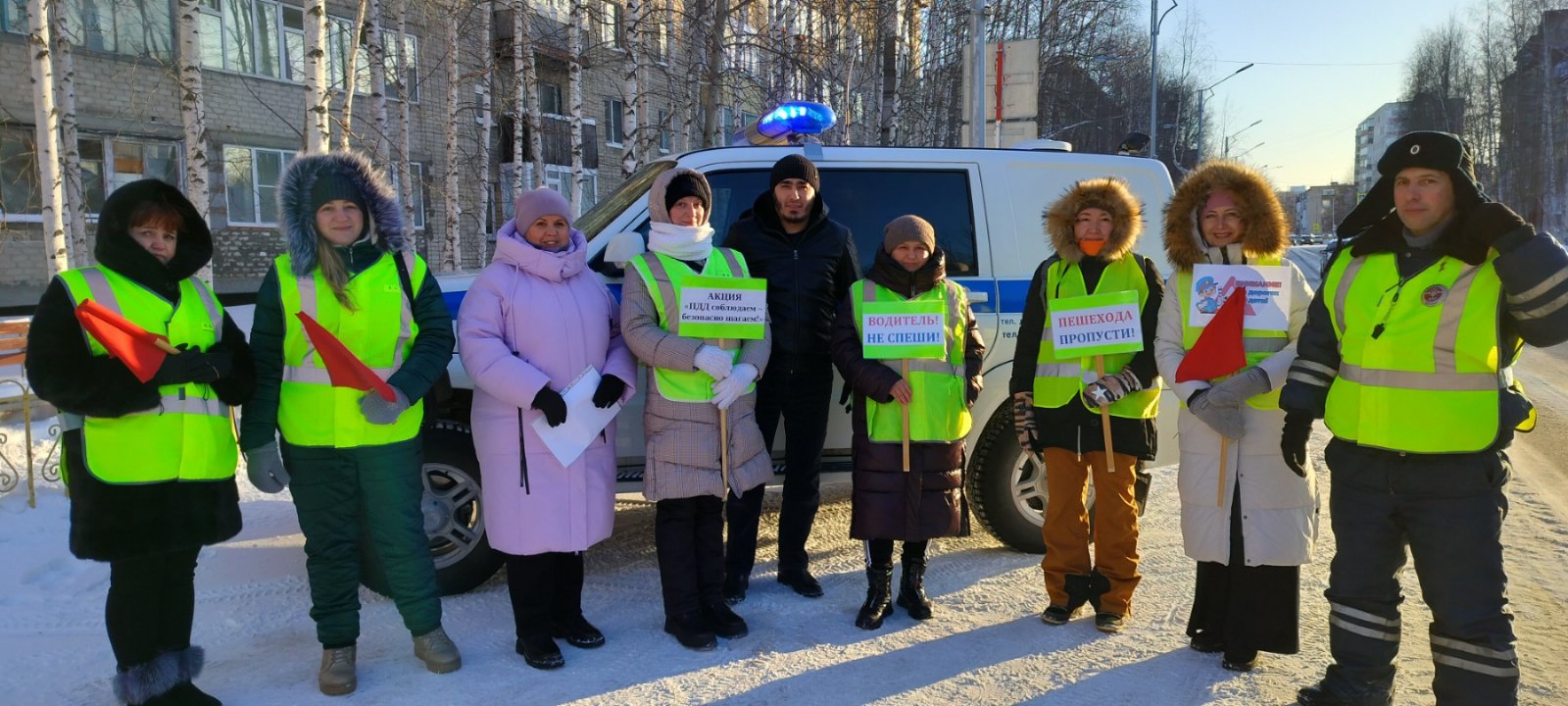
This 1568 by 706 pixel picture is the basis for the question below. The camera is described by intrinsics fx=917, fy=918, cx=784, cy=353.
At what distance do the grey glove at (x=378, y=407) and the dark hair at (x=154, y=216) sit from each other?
83 cm

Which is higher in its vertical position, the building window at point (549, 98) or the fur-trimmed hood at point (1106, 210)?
the building window at point (549, 98)

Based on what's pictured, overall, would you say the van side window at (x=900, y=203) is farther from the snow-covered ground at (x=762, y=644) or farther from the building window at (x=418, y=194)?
the building window at (x=418, y=194)

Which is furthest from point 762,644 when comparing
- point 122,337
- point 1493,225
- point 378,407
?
point 1493,225

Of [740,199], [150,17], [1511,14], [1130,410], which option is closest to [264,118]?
[150,17]

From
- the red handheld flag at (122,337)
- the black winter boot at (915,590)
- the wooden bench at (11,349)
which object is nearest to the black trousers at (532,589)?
the red handheld flag at (122,337)

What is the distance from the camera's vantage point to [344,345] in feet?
10.4

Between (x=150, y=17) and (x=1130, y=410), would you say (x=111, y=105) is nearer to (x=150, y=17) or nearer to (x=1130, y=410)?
(x=150, y=17)

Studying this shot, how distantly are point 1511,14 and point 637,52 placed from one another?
46938mm

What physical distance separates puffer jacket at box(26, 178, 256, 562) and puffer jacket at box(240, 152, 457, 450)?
0.08 metres

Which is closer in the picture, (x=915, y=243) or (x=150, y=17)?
(x=915, y=243)

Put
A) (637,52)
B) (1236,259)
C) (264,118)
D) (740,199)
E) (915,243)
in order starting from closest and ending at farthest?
(1236,259)
(915,243)
(740,199)
(637,52)
(264,118)

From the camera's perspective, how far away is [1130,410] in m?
3.71

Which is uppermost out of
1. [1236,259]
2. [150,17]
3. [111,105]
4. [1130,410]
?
[150,17]

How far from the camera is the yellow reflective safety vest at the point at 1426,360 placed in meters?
2.69
